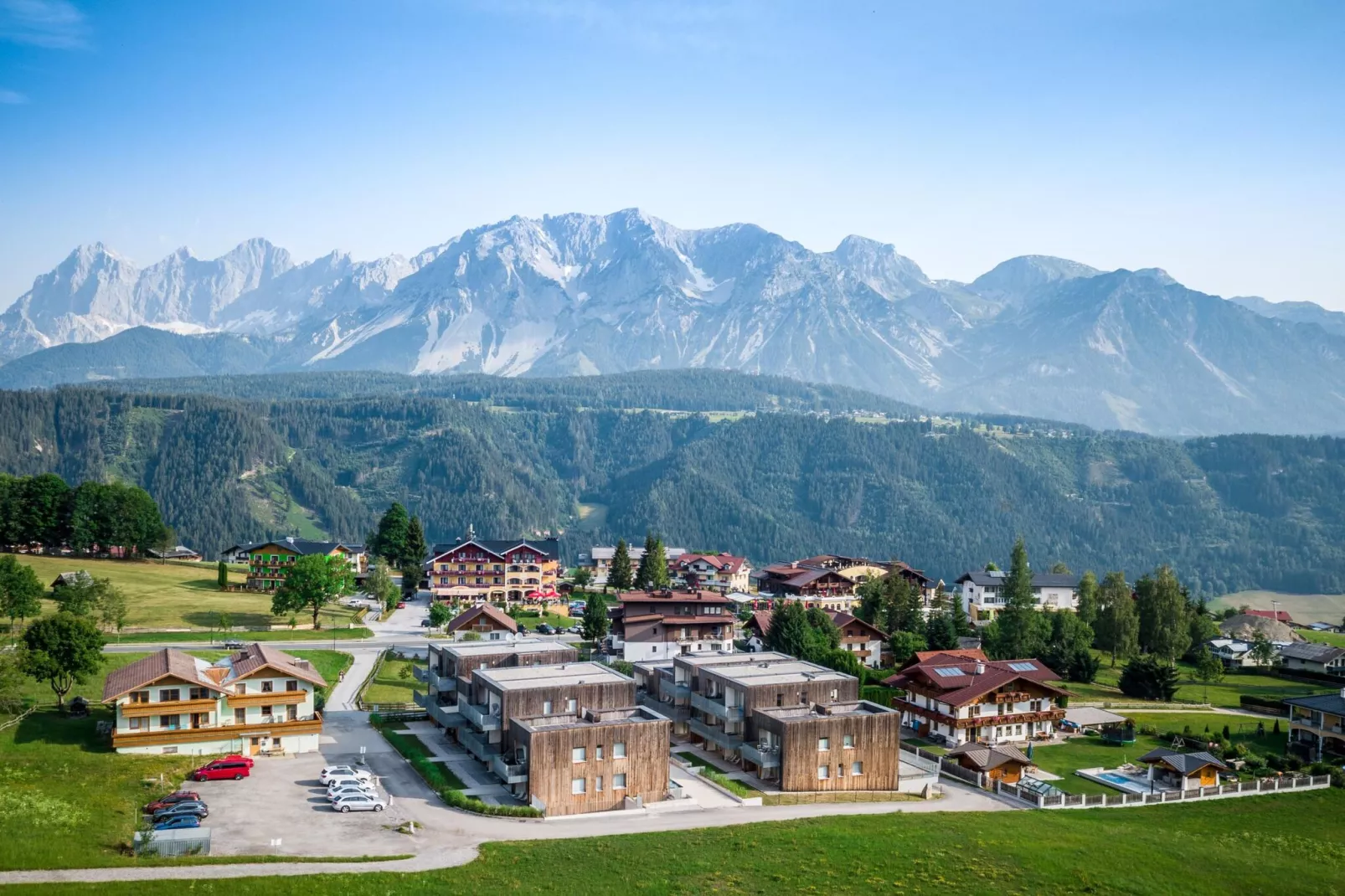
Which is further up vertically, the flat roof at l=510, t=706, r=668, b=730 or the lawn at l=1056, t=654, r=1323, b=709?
the flat roof at l=510, t=706, r=668, b=730

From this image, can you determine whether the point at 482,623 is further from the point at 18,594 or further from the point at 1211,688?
the point at 1211,688

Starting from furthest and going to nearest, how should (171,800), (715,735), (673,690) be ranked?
(673,690) < (715,735) < (171,800)

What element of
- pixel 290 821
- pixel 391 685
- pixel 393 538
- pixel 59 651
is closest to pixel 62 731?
pixel 59 651

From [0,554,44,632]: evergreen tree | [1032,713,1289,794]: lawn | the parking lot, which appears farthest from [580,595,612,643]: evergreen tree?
[0,554,44,632]: evergreen tree

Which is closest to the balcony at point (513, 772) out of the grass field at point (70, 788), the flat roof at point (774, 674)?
the flat roof at point (774, 674)

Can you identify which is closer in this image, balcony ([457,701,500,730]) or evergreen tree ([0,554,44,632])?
balcony ([457,701,500,730])

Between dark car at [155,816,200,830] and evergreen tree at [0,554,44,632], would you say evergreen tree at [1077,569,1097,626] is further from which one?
evergreen tree at [0,554,44,632]

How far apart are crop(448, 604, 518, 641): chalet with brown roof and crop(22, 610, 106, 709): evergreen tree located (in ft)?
121

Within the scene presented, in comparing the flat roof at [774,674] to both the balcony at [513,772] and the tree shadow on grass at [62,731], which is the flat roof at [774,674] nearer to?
the balcony at [513,772]

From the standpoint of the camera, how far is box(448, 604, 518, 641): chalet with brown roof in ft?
319

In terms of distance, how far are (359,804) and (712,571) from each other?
102 m

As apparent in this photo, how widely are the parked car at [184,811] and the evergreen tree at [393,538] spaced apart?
86.1 meters

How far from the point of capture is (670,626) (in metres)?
96.6

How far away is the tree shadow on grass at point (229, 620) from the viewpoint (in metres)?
93.8
